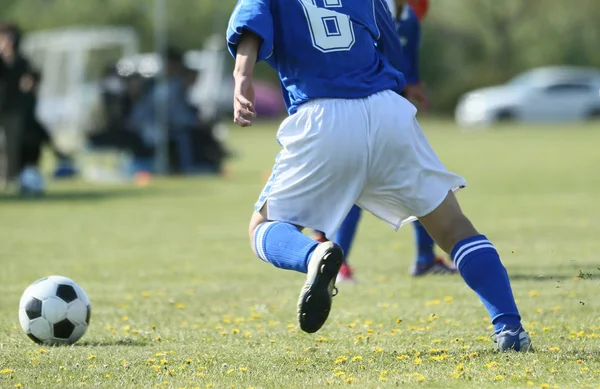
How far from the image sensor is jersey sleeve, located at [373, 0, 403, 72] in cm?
520

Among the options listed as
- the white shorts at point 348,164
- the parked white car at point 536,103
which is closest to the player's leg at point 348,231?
the white shorts at point 348,164

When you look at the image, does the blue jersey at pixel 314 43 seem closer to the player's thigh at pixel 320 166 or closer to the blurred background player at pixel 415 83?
the player's thigh at pixel 320 166

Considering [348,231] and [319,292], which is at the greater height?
[319,292]

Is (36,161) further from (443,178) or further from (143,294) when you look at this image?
(443,178)

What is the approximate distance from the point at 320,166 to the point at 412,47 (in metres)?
3.74

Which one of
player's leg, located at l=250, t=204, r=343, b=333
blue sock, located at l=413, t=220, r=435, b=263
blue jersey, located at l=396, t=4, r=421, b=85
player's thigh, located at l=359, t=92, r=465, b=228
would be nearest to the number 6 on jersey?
player's thigh, located at l=359, t=92, r=465, b=228

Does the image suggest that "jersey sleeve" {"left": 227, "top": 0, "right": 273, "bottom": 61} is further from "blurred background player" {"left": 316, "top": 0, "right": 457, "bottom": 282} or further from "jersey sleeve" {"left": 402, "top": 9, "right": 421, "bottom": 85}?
"jersey sleeve" {"left": 402, "top": 9, "right": 421, "bottom": 85}

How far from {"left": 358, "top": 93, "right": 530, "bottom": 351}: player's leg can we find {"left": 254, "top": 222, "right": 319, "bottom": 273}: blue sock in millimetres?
430

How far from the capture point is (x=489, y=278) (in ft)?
16.2

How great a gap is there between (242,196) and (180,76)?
4898 millimetres

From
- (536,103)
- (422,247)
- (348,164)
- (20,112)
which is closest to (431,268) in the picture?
(422,247)

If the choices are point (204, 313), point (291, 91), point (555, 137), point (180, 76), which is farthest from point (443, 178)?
point (555, 137)

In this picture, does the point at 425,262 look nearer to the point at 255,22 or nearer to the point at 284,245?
the point at 284,245

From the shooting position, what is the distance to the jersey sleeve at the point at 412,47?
8.19 meters
